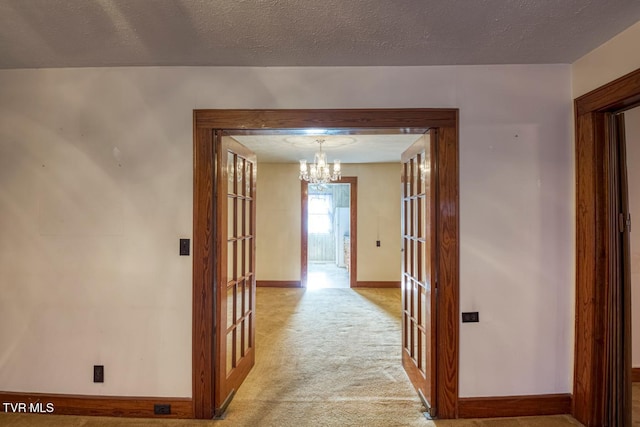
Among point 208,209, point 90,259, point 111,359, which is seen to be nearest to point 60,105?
point 90,259

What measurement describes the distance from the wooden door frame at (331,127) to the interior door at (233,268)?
59 millimetres

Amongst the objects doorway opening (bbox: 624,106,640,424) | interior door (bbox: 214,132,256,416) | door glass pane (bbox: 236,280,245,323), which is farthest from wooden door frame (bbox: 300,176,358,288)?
doorway opening (bbox: 624,106,640,424)

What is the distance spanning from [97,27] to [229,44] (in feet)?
2.26

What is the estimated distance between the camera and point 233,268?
104 inches

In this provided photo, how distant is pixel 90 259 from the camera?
92.5 inches

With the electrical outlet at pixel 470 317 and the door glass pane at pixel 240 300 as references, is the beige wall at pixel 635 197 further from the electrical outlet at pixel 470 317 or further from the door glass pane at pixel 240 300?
the door glass pane at pixel 240 300

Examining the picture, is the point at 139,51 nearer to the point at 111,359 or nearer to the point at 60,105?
the point at 60,105

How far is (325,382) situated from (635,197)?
9.25 feet

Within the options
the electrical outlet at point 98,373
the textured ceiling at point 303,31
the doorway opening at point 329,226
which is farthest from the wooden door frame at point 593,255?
the doorway opening at point 329,226

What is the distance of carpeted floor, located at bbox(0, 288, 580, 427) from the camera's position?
2252mm

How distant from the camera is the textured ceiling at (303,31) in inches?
64.8

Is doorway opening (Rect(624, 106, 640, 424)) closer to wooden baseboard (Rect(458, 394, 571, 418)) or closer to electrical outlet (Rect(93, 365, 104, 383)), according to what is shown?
wooden baseboard (Rect(458, 394, 571, 418))

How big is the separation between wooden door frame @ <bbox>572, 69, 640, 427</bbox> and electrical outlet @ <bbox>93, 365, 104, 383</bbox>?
3198 millimetres

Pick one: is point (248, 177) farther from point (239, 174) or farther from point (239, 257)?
point (239, 257)
